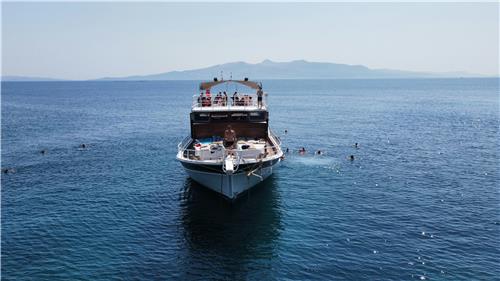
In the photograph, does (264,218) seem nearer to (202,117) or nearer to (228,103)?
(202,117)

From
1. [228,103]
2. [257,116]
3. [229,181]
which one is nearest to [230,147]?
[229,181]

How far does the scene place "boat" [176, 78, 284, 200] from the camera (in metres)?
32.6

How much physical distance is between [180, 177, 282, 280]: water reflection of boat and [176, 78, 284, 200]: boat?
1.34m

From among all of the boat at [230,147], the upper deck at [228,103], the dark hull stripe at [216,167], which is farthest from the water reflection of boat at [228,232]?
the upper deck at [228,103]

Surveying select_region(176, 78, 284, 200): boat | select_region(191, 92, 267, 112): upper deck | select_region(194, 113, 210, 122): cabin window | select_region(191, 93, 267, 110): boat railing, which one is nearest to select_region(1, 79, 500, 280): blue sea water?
select_region(176, 78, 284, 200): boat

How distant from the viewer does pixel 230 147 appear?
1391 inches

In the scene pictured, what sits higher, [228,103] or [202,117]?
[228,103]

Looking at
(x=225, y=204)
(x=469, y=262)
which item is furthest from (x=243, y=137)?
(x=469, y=262)

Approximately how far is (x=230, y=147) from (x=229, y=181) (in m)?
4.07

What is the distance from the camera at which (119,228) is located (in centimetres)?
3008

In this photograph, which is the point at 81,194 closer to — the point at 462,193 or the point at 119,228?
the point at 119,228

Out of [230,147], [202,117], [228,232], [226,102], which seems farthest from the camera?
[226,102]

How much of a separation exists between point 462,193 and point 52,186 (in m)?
40.5

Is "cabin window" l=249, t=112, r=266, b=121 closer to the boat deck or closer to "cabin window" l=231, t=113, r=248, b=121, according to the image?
"cabin window" l=231, t=113, r=248, b=121
